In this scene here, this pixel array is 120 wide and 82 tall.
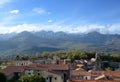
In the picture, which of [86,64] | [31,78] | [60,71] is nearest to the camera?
[31,78]

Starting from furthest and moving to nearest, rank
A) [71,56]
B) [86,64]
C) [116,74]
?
[71,56], [86,64], [116,74]

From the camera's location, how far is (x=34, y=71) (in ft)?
203

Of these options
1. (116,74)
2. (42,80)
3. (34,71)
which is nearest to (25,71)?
(34,71)

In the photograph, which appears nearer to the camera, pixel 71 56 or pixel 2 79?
pixel 2 79

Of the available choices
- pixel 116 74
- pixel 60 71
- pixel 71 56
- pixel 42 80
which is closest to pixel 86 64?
pixel 71 56

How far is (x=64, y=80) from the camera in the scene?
65.1 meters

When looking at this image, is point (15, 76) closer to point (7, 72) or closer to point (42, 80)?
point (7, 72)

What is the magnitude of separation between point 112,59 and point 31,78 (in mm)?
103845

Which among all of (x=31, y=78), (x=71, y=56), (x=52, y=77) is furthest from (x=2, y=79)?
(x=71, y=56)

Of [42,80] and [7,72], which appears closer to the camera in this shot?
[42,80]

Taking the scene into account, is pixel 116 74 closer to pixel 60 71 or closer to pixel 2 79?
pixel 60 71

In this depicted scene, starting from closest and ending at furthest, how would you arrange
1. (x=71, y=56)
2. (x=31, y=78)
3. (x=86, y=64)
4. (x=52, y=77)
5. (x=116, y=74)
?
(x=31, y=78) < (x=52, y=77) < (x=116, y=74) < (x=86, y=64) < (x=71, y=56)

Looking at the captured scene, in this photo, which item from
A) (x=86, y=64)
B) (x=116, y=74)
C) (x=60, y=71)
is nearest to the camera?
(x=60, y=71)

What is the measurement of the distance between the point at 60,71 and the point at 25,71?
903 centimetres
